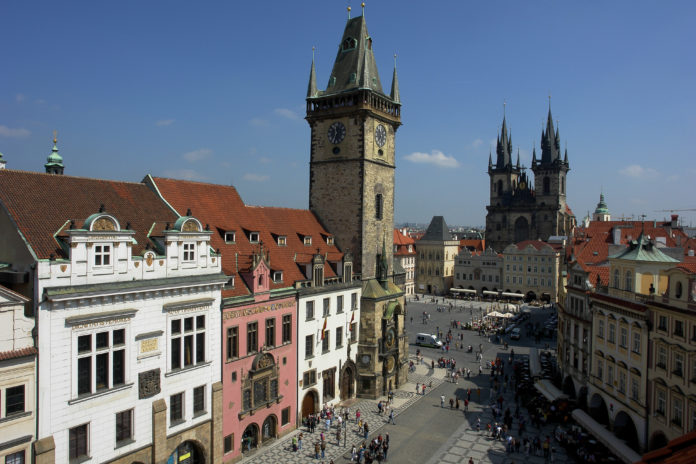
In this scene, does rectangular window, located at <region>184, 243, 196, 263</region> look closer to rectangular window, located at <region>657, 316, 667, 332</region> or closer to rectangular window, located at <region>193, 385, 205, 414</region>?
rectangular window, located at <region>193, 385, 205, 414</region>

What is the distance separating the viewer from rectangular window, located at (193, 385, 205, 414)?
28312mm

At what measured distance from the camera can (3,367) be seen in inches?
781

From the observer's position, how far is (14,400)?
20328 mm

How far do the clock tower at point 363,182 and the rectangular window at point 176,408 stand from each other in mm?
19306

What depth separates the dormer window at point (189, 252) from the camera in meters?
27.8

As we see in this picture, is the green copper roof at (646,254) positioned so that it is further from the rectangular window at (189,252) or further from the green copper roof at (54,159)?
the green copper roof at (54,159)

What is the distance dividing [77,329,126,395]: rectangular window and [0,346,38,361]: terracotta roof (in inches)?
79.9

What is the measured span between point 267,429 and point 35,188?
67.9 ft

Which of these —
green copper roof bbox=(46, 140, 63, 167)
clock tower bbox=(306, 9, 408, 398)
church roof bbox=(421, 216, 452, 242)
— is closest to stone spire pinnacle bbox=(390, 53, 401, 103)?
clock tower bbox=(306, 9, 408, 398)

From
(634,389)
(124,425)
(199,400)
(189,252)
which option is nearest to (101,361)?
(124,425)

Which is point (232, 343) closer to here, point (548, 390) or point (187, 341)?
point (187, 341)

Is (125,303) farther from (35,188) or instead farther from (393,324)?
(393,324)

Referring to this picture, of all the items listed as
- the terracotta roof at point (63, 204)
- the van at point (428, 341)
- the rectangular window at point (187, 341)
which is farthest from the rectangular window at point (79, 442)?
the van at point (428, 341)

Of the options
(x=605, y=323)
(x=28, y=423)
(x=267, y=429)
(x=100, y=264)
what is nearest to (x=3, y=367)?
(x=28, y=423)
